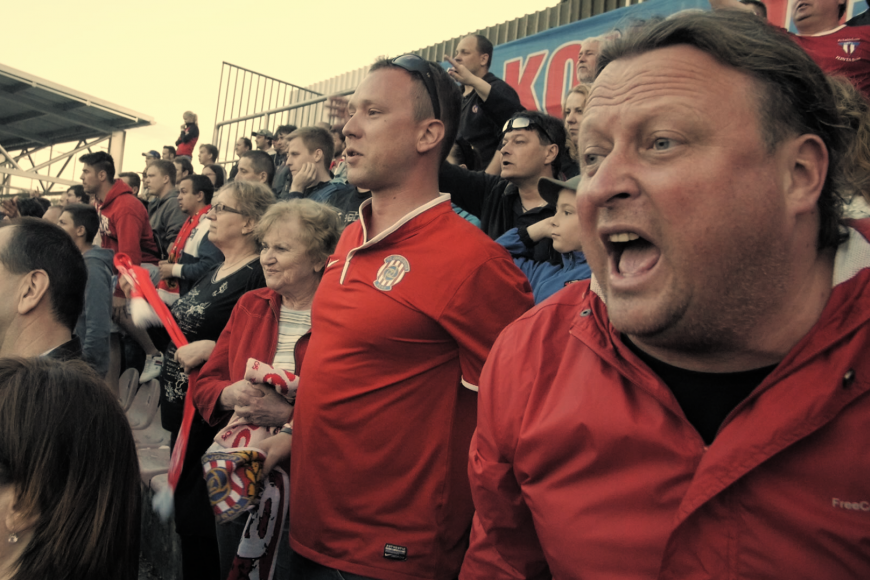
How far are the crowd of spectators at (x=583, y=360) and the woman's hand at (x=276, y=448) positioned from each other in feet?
0.05

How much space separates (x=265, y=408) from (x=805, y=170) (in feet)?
7.04

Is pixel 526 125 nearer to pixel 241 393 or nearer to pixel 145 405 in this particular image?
pixel 241 393

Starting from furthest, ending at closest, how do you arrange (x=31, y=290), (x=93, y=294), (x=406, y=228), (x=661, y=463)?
(x=93, y=294)
(x=31, y=290)
(x=406, y=228)
(x=661, y=463)

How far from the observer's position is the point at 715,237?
52.1 inches

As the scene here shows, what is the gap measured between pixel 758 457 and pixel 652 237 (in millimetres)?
465

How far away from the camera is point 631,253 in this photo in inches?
57.1

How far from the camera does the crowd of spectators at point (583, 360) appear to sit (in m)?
1.28

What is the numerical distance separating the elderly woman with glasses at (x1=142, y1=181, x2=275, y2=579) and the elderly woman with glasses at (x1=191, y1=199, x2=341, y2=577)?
0.22 m

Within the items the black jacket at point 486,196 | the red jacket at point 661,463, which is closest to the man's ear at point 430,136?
the red jacket at point 661,463

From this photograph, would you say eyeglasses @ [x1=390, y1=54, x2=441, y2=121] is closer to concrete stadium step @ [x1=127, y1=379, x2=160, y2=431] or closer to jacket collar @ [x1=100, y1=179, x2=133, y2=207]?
concrete stadium step @ [x1=127, y1=379, x2=160, y2=431]

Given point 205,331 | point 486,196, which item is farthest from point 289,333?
point 486,196

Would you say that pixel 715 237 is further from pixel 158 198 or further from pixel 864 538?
pixel 158 198

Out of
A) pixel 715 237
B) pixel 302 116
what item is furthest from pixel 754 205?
pixel 302 116

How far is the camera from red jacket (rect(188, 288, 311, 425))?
311cm
